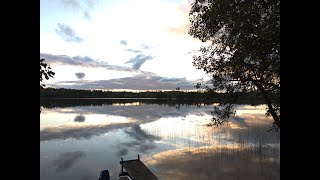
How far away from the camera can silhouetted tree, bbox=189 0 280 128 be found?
9152 mm

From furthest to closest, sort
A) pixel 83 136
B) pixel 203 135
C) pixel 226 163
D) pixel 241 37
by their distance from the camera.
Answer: pixel 83 136, pixel 203 135, pixel 226 163, pixel 241 37

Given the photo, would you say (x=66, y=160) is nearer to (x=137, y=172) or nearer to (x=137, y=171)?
(x=137, y=171)

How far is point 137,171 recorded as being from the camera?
55.4 feet

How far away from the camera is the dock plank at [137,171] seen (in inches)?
616

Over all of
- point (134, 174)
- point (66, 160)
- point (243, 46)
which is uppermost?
point (243, 46)

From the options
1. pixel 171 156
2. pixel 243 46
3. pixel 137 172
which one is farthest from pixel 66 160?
pixel 243 46

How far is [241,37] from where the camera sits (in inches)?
405

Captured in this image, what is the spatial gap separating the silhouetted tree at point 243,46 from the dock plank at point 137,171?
6.50 meters

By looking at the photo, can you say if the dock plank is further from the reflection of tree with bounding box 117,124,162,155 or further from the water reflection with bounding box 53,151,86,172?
the reflection of tree with bounding box 117,124,162,155

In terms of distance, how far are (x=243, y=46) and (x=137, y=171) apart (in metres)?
11.2

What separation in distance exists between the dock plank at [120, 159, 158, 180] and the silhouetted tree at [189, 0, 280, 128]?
6.50 m
